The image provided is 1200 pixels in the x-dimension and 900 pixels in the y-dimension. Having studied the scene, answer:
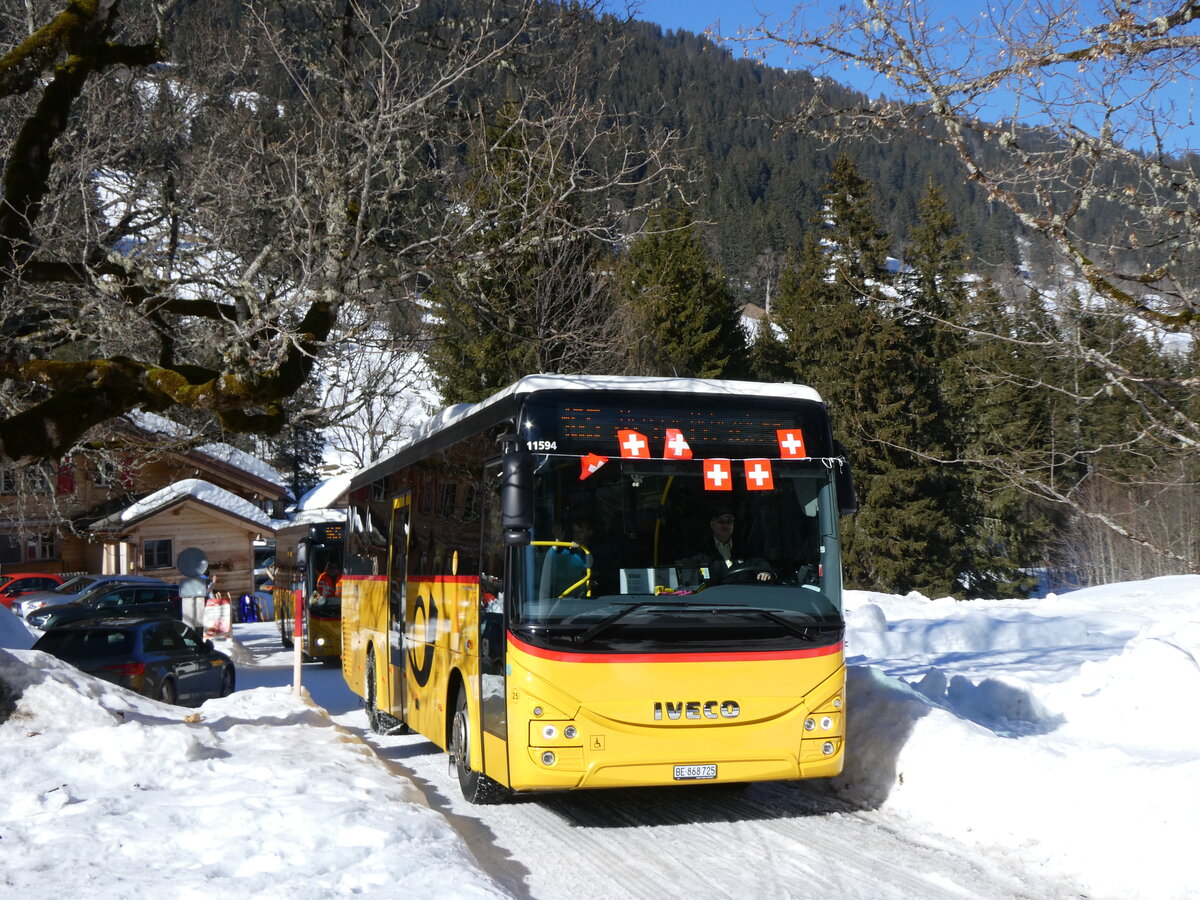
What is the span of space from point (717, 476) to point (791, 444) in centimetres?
70

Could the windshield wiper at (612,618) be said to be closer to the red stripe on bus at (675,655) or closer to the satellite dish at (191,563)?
the red stripe on bus at (675,655)

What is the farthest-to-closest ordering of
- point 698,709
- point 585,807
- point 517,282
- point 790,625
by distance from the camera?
point 517,282, point 585,807, point 790,625, point 698,709

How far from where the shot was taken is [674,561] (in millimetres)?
8164

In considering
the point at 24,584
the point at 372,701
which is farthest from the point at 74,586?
the point at 372,701

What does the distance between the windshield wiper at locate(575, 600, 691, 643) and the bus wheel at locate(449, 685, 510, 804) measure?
1.84 m

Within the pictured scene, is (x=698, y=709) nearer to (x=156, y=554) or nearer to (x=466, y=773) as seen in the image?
(x=466, y=773)

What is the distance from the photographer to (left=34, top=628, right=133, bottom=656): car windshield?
1606 cm

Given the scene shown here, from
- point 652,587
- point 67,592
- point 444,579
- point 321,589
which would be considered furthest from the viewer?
point 67,592

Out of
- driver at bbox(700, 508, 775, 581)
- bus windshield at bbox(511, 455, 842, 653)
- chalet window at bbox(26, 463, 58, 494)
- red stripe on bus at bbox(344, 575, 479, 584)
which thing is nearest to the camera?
bus windshield at bbox(511, 455, 842, 653)

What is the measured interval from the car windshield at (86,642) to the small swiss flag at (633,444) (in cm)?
1106

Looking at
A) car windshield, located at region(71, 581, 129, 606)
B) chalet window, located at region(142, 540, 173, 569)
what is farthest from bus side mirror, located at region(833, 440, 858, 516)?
chalet window, located at region(142, 540, 173, 569)

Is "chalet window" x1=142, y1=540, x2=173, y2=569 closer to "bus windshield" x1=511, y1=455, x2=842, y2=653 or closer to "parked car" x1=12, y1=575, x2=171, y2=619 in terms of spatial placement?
"parked car" x1=12, y1=575, x2=171, y2=619

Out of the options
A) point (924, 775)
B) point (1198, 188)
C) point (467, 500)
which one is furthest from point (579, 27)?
point (924, 775)

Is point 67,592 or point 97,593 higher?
point 97,593
